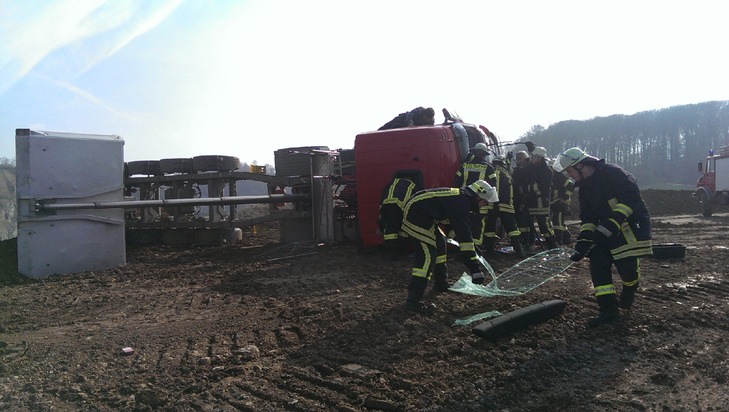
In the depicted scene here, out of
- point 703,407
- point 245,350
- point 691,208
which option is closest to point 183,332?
point 245,350

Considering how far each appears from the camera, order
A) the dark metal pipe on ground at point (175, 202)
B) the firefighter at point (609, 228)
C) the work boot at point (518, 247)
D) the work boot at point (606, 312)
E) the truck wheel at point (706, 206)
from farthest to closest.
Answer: the truck wheel at point (706, 206) < the work boot at point (518, 247) < the dark metal pipe on ground at point (175, 202) < the firefighter at point (609, 228) < the work boot at point (606, 312)

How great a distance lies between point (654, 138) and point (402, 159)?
3765 centimetres

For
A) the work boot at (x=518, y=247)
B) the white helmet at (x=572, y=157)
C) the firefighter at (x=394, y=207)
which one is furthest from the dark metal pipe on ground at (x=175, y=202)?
the white helmet at (x=572, y=157)

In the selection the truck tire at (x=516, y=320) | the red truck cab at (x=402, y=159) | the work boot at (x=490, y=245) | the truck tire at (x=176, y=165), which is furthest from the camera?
the truck tire at (x=176, y=165)

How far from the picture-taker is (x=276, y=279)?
301 inches

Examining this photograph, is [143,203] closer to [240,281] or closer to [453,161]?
[240,281]

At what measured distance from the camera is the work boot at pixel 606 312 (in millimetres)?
5004

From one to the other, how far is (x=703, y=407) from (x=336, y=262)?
5.94 metres

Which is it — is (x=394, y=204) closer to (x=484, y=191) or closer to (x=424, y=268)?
(x=424, y=268)

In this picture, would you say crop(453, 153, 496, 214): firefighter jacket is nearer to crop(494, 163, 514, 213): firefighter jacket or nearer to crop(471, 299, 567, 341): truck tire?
crop(494, 163, 514, 213): firefighter jacket

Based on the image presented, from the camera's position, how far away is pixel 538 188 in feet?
31.7

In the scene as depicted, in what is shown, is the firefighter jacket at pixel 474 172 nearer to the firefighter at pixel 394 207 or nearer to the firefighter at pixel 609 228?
the firefighter at pixel 394 207

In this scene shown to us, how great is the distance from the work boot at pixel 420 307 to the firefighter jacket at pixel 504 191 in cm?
378

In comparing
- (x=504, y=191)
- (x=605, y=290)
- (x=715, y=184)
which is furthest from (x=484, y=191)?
(x=715, y=184)
